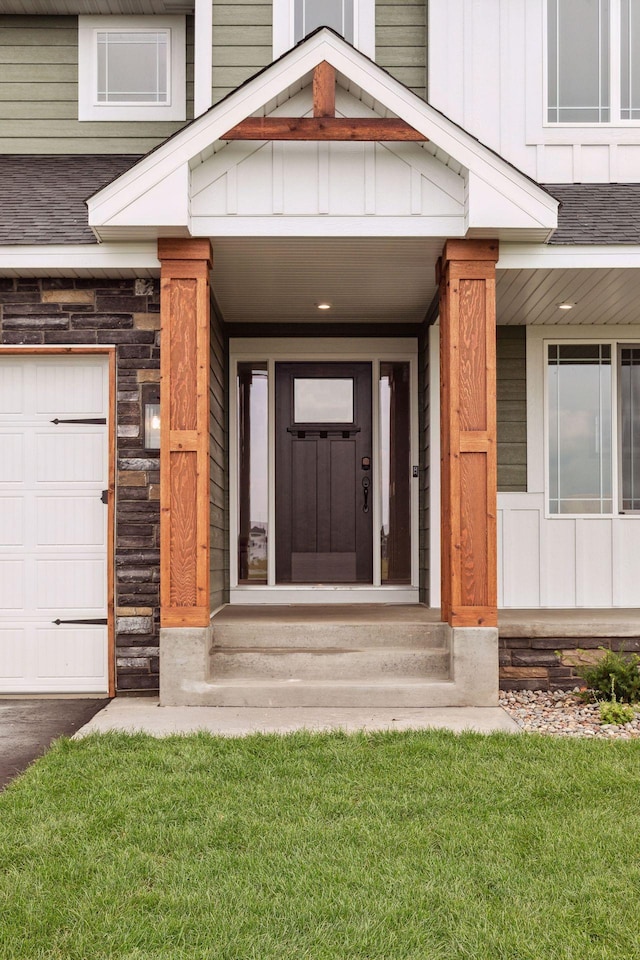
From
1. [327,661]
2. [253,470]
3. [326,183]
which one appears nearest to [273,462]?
[253,470]

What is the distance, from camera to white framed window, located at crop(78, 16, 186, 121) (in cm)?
684

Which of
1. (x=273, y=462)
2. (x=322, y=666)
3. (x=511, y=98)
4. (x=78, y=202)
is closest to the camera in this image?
(x=322, y=666)

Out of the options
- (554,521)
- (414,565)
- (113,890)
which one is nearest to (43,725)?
(113,890)

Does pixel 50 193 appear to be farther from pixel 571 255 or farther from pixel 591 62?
pixel 591 62

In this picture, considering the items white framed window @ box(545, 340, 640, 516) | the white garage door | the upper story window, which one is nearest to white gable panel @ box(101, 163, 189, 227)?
the white garage door

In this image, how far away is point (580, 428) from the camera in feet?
22.4

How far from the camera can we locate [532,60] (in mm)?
6355

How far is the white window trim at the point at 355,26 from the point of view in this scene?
636 cm

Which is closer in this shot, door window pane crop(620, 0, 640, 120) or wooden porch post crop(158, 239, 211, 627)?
wooden porch post crop(158, 239, 211, 627)

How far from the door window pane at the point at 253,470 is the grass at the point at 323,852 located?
320 cm

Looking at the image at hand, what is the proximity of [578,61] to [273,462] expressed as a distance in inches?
152

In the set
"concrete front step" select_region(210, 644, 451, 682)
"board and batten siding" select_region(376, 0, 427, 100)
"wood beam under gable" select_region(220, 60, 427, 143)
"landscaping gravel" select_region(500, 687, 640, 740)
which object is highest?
"board and batten siding" select_region(376, 0, 427, 100)

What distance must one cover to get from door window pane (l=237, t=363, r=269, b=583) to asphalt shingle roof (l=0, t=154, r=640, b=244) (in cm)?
194

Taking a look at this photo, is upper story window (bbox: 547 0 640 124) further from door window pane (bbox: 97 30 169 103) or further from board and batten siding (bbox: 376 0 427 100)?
door window pane (bbox: 97 30 169 103)
